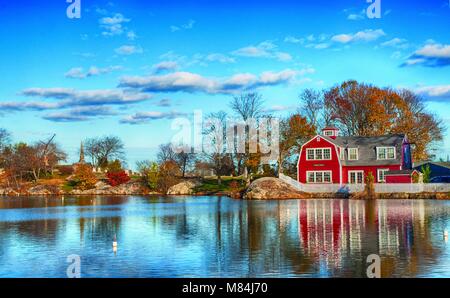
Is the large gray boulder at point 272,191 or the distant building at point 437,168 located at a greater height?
the distant building at point 437,168

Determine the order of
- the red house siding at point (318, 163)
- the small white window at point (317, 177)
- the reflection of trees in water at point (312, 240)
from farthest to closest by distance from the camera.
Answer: the small white window at point (317, 177) < the red house siding at point (318, 163) < the reflection of trees in water at point (312, 240)

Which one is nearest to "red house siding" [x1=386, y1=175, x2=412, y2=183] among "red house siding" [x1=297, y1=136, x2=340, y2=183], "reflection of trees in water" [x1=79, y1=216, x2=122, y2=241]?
"red house siding" [x1=297, y1=136, x2=340, y2=183]

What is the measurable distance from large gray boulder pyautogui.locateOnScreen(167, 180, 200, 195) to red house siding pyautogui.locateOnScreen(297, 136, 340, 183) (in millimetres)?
20190

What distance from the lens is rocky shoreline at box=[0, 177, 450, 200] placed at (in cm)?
6431

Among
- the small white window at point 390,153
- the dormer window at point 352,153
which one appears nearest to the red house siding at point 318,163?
the dormer window at point 352,153

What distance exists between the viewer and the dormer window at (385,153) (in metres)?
72.4

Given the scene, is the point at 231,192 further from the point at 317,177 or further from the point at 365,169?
the point at 365,169

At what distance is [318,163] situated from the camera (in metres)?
73.9

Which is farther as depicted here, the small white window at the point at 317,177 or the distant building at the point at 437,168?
the distant building at the point at 437,168

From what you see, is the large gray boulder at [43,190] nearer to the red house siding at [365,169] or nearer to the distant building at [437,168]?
the red house siding at [365,169]

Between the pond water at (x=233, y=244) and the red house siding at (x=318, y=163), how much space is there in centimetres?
2889

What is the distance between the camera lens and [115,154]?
123 metres

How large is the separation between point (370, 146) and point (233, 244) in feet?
164
